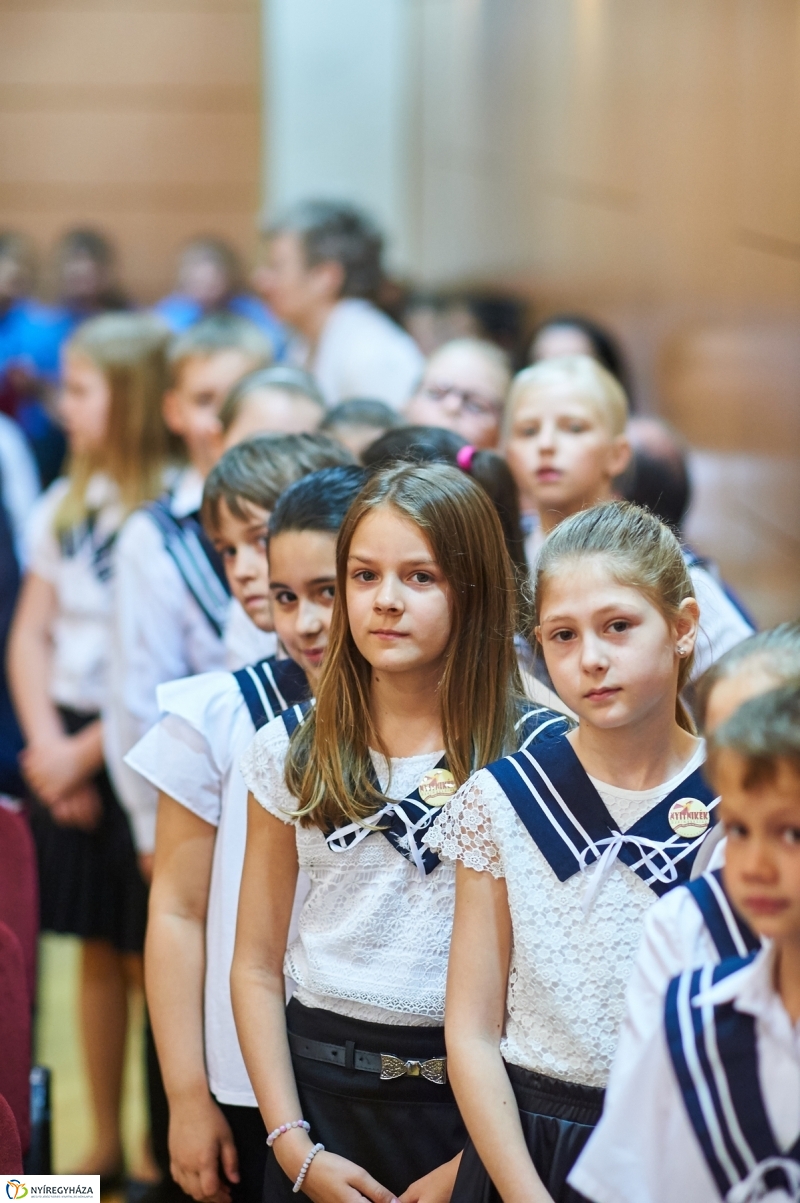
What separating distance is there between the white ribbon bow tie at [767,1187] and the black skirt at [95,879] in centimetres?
195

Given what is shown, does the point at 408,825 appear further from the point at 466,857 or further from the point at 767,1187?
the point at 767,1187

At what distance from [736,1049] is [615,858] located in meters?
0.32

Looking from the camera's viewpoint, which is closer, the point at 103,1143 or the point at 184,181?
the point at 103,1143

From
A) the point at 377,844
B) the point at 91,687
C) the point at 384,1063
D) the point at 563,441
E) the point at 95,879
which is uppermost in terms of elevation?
the point at 563,441

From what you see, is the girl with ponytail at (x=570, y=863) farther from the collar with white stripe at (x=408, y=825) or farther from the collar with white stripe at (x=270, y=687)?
the collar with white stripe at (x=270, y=687)

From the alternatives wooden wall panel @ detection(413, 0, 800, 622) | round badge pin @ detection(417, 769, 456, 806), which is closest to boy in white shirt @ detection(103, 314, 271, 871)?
round badge pin @ detection(417, 769, 456, 806)

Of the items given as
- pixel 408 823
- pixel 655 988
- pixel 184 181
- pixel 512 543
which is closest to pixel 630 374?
pixel 512 543

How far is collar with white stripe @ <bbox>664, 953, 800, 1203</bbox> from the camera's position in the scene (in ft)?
3.66

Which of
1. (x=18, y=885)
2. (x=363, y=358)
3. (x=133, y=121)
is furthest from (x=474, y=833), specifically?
(x=133, y=121)

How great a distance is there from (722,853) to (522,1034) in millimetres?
296

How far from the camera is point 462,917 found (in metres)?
1.47

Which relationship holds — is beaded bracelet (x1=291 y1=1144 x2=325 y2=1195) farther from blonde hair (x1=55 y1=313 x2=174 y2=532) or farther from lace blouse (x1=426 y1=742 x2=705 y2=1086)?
blonde hair (x1=55 y1=313 x2=174 y2=532)

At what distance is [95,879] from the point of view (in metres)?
3.04

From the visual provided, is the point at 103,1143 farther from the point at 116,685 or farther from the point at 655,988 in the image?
the point at 655,988
